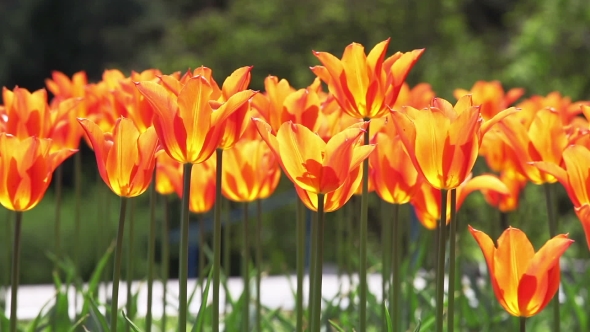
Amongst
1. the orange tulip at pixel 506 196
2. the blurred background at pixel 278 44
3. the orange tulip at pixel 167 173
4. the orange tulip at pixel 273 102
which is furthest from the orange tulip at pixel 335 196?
the blurred background at pixel 278 44

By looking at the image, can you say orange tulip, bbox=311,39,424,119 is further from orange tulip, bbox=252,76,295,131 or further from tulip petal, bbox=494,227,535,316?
tulip petal, bbox=494,227,535,316

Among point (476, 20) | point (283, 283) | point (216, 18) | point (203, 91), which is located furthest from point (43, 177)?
point (476, 20)

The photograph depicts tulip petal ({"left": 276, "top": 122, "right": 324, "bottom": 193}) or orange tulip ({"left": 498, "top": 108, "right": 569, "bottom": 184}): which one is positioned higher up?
orange tulip ({"left": 498, "top": 108, "right": 569, "bottom": 184})

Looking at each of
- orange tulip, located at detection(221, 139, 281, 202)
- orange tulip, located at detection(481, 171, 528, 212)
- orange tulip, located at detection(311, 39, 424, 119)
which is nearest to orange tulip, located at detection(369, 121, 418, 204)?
orange tulip, located at detection(311, 39, 424, 119)

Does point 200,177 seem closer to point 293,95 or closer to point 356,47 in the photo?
point 293,95

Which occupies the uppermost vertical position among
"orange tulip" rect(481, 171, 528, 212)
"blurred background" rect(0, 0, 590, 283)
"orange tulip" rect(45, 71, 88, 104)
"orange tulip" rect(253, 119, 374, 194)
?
"blurred background" rect(0, 0, 590, 283)

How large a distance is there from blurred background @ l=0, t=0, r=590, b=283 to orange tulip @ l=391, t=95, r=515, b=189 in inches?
87.1

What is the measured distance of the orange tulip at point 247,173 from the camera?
2459 mm

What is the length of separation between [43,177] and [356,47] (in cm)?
76

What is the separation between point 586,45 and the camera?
35.9 feet

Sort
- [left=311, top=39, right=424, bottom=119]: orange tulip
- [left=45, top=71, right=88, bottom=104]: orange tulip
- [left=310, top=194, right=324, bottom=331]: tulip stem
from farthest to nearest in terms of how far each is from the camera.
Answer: [left=45, top=71, right=88, bottom=104]: orange tulip
[left=311, top=39, right=424, bottom=119]: orange tulip
[left=310, top=194, right=324, bottom=331]: tulip stem

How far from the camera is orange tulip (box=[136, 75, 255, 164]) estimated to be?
1.77 meters

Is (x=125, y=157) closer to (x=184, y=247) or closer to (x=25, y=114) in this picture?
(x=184, y=247)

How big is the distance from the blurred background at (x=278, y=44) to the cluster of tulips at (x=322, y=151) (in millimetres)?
1453
